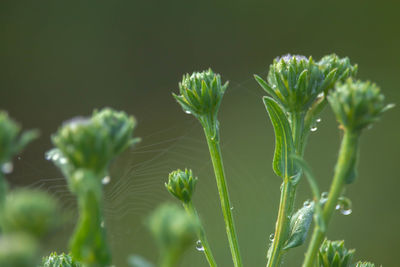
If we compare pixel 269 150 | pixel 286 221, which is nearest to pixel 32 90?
pixel 269 150

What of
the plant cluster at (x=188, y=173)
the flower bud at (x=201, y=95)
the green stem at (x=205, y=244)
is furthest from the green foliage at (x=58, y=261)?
the flower bud at (x=201, y=95)

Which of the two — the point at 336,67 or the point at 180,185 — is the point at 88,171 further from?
the point at 336,67

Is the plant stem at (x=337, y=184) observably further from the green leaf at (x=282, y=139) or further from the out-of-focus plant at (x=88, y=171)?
the out-of-focus plant at (x=88, y=171)

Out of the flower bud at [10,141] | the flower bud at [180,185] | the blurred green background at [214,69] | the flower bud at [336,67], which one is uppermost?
the blurred green background at [214,69]

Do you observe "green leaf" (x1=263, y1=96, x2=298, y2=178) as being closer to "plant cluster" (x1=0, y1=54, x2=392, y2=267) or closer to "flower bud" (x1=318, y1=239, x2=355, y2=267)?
"plant cluster" (x1=0, y1=54, x2=392, y2=267)

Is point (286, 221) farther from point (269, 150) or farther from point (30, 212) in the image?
point (269, 150)

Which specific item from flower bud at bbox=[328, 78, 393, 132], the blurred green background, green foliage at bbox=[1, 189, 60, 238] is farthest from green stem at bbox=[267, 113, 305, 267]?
the blurred green background

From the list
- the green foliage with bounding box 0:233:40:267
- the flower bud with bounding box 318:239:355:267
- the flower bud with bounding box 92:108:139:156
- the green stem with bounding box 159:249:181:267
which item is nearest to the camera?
the green foliage with bounding box 0:233:40:267
